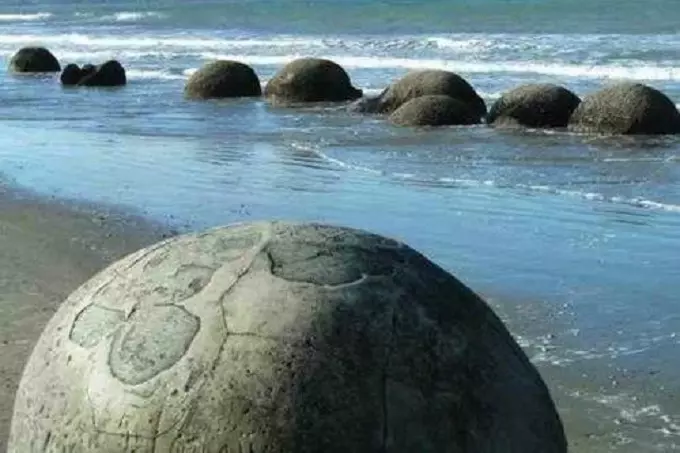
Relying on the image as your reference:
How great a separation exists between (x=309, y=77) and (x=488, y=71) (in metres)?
6.11

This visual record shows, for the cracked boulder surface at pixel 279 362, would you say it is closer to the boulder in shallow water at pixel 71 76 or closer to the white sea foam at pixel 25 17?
the boulder in shallow water at pixel 71 76

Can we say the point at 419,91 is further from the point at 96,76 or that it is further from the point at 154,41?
the point at 154,41

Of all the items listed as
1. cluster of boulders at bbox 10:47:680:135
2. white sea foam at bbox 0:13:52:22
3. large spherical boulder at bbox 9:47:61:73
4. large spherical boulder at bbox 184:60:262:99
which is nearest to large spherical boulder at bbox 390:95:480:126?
cluster of boulders at bbox 10:47:680:135

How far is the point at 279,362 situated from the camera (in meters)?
3.40

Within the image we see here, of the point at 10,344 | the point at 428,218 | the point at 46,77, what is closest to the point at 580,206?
the point at 428,218

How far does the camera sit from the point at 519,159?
48.9 feet

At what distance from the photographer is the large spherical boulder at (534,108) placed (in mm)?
18375

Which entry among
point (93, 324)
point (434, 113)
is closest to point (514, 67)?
point (434, 113)

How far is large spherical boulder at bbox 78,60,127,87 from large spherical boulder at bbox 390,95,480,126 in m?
10.5

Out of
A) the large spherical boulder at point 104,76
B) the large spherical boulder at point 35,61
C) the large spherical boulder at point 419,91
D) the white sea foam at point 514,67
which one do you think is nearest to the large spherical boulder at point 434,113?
the large spherical boulder at point 419,91

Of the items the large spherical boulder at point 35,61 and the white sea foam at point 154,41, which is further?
the white sea foam at point 154,41

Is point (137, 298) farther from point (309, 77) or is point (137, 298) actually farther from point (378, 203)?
point (309, 77)

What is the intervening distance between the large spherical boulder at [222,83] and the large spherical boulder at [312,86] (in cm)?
106

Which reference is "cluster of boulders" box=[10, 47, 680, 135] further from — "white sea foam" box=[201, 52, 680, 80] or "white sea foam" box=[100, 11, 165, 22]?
"white sea foam" box=[100, 11, 165, 22]
